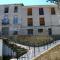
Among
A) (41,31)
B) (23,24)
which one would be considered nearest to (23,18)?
Result: (23,24)

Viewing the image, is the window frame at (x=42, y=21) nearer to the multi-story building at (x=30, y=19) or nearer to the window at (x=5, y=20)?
the multi-story building at (x=30, y=19)

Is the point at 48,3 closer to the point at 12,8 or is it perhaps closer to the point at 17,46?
the point at 12,8

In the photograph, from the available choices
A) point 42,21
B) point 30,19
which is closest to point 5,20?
point 30,19

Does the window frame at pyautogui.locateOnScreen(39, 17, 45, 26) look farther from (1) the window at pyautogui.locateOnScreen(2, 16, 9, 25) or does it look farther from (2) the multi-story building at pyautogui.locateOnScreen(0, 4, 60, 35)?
(1) the window at pyautogui.locateOnScreen(2, 16, 9, 25)

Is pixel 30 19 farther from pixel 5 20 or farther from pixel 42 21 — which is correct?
pixel 5 20

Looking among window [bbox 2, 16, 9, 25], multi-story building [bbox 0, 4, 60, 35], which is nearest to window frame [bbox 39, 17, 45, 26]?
multi-story building [bbox 0, 4, 60, 35]

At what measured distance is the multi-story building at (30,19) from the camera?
4691 centimetres

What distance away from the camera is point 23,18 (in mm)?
47844

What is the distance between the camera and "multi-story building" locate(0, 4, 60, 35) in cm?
4691

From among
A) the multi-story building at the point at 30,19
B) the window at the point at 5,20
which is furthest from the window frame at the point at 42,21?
the window at the point at 5,20

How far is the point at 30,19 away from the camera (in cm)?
4797

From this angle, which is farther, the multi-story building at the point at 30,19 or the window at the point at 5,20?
the window at the point at 5,20

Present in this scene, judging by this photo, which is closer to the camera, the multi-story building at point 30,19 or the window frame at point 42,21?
the multi-story building at point 30,19

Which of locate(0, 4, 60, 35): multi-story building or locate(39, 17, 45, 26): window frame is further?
locate(39, 17, 45, 26): window frame
